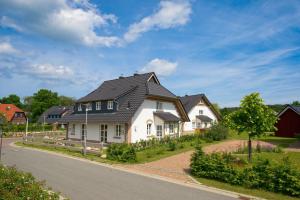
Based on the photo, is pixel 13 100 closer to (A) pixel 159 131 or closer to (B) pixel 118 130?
(A) pixel 159 131

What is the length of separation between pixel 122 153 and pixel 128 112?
29.5 feet

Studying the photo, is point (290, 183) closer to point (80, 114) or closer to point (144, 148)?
point (144, 148)

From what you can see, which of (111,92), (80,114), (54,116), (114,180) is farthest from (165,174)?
(54,116)

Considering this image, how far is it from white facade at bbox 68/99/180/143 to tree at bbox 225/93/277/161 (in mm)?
14065

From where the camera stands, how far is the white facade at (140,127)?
29.1 meters

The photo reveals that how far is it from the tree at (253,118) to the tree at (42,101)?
8655 cm

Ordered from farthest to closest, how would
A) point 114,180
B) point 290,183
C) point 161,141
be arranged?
1. point 161,141
2. point 114,180
3. point 290,183

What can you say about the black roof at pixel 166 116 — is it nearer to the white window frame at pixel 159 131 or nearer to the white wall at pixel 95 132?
the white window frame at pixel 159 131

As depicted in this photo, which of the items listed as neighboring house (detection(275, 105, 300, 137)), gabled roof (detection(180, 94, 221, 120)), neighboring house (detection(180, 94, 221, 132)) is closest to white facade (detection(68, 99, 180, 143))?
neighboring house (detection(180, 94, 221, 132))

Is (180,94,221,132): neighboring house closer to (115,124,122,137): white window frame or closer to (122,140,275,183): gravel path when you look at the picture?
(115,124,122,137): white window frame

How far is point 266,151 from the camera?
22688mm

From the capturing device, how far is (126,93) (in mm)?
31016

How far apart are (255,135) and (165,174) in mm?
5910

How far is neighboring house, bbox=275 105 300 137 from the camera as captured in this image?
35969mm
